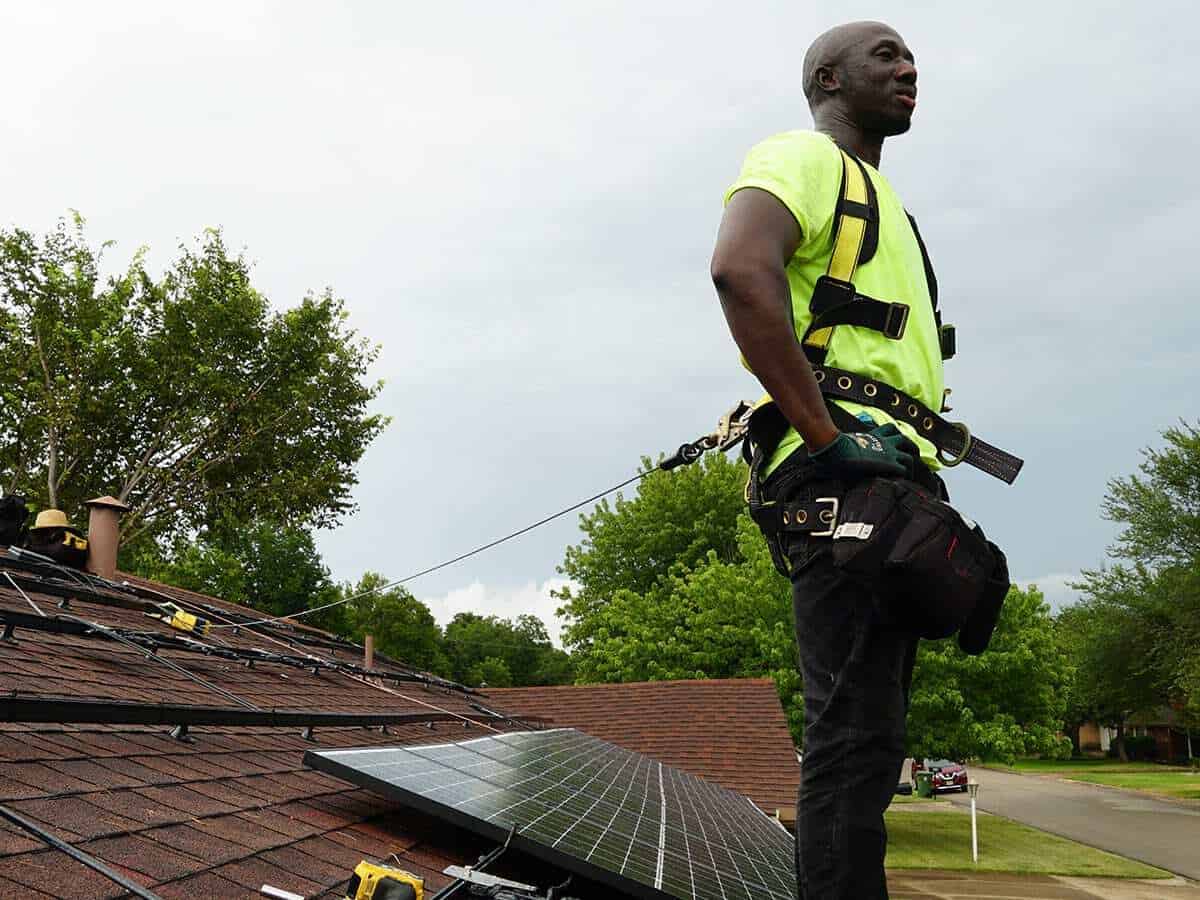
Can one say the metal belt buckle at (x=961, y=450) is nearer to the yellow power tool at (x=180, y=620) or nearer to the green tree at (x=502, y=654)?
the yellow power tool at (x=180, y=620)

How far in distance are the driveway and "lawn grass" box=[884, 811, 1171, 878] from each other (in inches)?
38.4

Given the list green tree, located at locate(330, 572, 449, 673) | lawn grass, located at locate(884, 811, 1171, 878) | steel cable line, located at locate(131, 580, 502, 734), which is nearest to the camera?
steel cable line, located at locate(131, 580, 502, 734)

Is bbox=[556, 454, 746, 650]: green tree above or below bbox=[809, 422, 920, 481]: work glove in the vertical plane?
above

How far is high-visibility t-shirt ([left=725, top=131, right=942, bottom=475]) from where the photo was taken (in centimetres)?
213

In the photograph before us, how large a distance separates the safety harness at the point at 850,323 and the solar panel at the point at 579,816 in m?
1.18

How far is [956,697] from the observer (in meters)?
23.9

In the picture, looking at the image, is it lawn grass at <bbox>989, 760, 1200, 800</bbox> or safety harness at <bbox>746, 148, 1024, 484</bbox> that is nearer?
safety harness at <bbox>746, 148, 1024, 484</bbox>

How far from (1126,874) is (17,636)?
81.4 feet

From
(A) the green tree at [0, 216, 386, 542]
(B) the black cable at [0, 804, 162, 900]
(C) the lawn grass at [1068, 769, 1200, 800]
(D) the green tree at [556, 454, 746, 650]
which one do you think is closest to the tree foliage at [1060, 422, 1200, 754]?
(C) the lawn grass at [1068, 769, 1200, 800]

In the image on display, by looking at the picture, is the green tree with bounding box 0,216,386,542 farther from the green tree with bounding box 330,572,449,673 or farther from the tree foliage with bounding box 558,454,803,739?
the green tree with bounding box 330,572,449,673

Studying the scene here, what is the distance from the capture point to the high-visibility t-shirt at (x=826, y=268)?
2129mm

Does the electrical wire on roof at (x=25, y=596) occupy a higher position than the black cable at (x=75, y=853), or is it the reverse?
the electrical wire on roof at (x=25, y=596)

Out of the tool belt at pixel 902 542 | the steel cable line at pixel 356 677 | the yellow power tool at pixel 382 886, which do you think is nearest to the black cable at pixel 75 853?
the yellow power tool at pixel 382 886

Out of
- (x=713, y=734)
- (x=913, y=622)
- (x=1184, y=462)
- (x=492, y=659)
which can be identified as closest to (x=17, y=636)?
(x=913, y=622)
